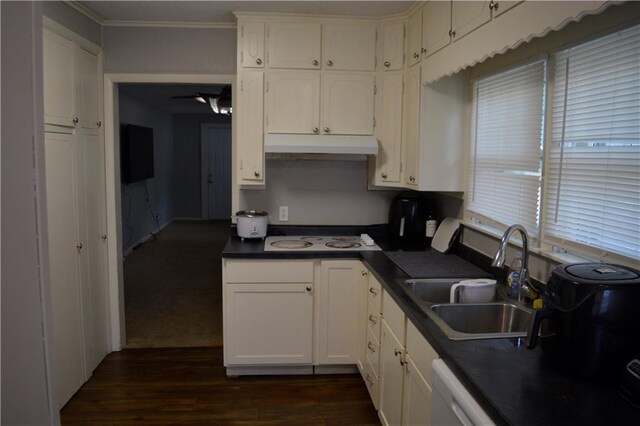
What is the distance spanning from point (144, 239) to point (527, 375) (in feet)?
24.1

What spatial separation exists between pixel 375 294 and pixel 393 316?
0.43 metres

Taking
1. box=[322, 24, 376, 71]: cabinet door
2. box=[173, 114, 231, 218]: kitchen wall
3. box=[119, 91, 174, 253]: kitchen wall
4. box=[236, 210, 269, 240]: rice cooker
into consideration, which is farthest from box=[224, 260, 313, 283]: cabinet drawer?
box=[173, 114, 231, 218]: kitchen wall

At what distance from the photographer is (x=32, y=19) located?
1.68ft

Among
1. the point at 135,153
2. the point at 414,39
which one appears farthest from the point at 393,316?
the point at 135,153

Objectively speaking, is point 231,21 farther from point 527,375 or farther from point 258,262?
point 527,375

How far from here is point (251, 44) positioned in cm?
313

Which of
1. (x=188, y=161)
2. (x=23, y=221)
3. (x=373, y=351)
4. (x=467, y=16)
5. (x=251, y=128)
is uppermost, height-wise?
(x=467, y=16)

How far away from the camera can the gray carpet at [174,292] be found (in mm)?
3906

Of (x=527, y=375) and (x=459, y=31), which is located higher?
(x=459, y=31)

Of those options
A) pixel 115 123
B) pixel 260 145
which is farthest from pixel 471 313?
pixel 115 123

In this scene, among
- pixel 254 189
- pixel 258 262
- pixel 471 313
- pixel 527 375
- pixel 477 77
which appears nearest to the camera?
pixel 527 375

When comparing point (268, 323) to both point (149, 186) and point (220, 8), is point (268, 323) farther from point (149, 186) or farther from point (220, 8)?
point (149, 186)

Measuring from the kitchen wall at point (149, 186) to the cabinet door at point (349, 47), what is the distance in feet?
14.2

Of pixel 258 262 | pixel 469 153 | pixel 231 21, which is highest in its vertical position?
pixel 231 21
